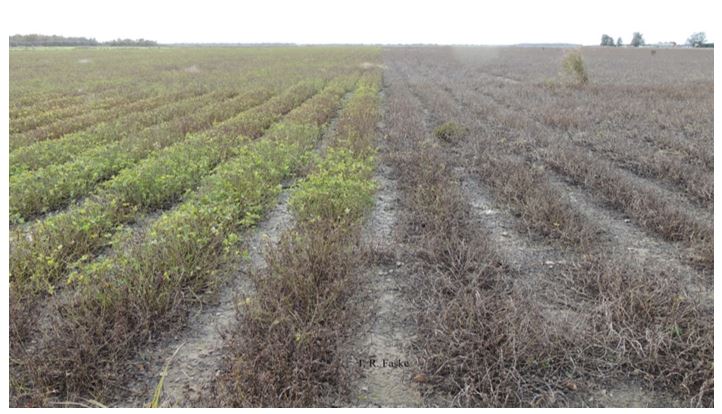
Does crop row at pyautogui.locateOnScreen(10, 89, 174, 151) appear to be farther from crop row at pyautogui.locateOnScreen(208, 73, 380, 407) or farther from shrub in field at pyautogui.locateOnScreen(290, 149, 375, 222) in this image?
crop row at pyautogui.locateOnScreen(208, 73, 380, 407)

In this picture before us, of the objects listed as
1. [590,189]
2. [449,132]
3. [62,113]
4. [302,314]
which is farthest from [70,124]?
[590,189]

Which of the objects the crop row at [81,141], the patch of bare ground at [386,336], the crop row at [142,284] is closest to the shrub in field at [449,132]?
the crop row at [142,284]

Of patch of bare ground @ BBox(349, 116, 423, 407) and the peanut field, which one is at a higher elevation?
the peanut field

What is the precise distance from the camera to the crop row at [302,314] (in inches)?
95.3

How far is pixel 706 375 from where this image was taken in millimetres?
2512

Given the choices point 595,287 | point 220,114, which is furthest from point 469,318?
point 220,114

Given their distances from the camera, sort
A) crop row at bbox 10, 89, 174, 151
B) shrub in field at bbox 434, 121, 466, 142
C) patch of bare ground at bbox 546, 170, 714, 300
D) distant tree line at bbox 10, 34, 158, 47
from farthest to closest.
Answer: distant tree line at bbox 10, 34, 158, 47, shrub in field at bbox 434, 121, 466, 142, crop row at bbox 10, 89, 174, 151, patch of bare ground at bbox 546, 170, 714, 300

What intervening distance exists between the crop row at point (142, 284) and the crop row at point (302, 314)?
1.70ft

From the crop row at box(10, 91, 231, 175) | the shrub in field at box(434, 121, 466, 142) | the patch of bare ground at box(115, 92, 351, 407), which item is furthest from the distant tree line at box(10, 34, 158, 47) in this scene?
the patch of bare ground at box(115, 92, 351, 407)

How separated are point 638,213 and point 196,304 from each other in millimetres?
4601

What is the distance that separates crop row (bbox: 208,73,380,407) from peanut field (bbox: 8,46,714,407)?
2 cm

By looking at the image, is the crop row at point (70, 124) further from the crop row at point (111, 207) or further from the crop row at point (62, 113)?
the crop row at point (111, 207)

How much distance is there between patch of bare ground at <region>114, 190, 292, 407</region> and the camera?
2520 mm
